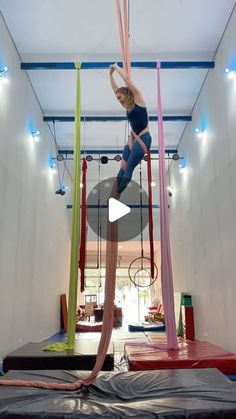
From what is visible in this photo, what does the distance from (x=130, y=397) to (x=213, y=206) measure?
3.94m

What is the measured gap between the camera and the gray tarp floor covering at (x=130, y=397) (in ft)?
6.11

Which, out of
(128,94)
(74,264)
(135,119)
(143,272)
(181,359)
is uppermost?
(128,94)

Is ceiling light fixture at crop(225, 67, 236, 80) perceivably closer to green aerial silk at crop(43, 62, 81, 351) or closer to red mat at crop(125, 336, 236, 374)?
green aerial silk at crop(43, 62, 81, 351)

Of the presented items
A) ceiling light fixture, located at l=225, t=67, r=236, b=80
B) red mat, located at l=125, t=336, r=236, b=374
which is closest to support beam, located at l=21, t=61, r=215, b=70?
Result: ceiling light fixture, located at l=225, t=67, r=236, b=80

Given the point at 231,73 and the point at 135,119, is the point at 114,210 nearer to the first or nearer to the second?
the point at 135,119

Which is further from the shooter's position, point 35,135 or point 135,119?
point 35,135

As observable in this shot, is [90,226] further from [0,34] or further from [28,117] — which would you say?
[0,34]

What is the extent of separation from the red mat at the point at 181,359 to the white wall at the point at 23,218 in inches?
73.5

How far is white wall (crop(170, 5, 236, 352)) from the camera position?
473 cm

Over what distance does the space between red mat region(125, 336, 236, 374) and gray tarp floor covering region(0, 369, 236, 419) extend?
28.6 inches

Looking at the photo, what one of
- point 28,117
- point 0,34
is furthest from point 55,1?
point 28,117

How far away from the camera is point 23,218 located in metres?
5.57
